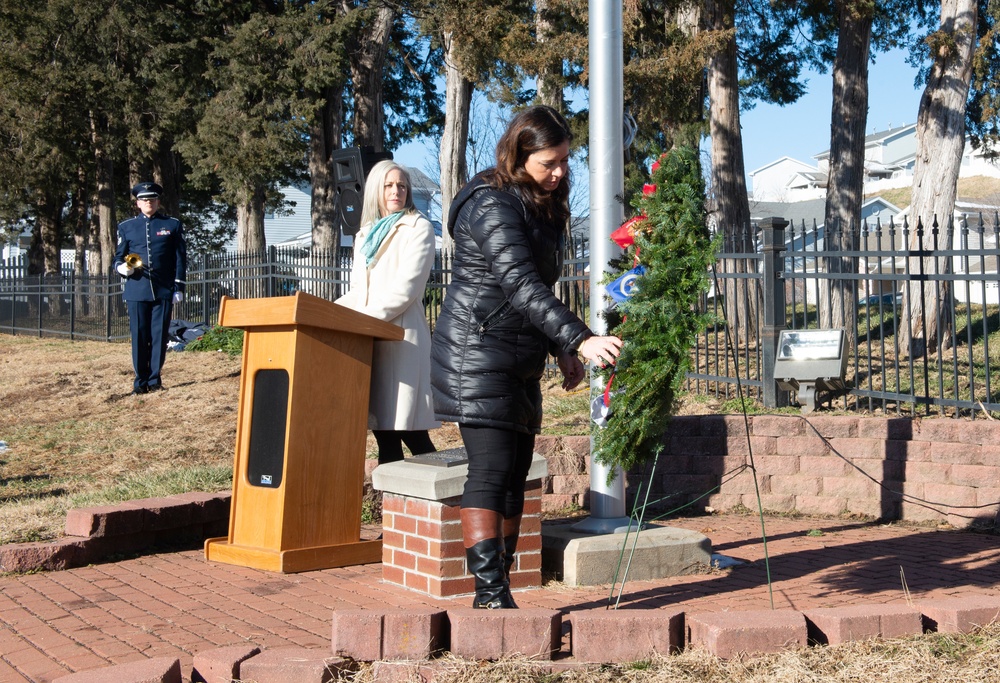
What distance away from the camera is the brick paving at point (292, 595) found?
388 centimetres

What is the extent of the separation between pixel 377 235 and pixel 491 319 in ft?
5.36

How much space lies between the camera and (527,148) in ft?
12.9

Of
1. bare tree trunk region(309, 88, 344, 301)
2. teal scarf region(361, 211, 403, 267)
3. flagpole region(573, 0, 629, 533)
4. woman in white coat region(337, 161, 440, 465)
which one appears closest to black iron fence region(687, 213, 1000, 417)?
flagpole region(573, 0, 629, 533)

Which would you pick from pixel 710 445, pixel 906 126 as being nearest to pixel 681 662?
pixel 710 445

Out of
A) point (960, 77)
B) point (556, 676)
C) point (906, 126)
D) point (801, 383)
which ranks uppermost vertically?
point (906, 126)

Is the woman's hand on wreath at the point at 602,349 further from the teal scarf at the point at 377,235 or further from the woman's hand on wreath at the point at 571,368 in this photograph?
the teal scarf at the point at 377,235

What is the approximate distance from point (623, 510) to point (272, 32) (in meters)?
18.0

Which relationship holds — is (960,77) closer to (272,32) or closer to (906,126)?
(272,32)

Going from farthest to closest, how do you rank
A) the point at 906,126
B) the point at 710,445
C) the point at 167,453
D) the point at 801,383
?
the point at 906,126 → the point at 167,453 → the point at 801,383 → the point at 710,445

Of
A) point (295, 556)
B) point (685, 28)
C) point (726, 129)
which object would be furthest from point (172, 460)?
point (685, 28)

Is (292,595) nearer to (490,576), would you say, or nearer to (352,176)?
(490,576)

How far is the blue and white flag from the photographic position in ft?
13.4

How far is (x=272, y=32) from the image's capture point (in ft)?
69.1

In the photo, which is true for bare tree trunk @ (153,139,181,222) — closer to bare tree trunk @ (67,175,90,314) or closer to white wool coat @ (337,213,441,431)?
bare tree trunk @ (67,175,90,314)
